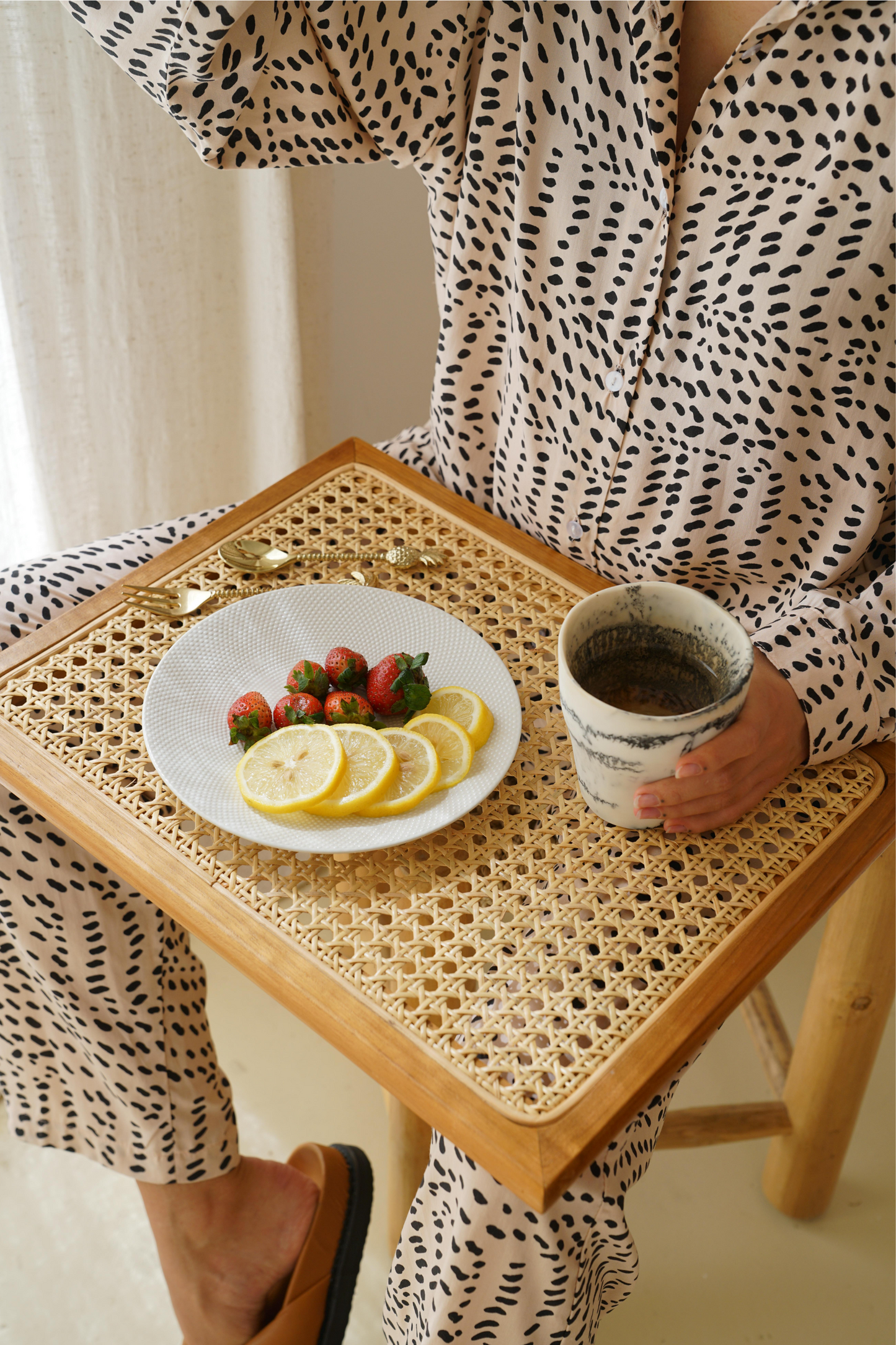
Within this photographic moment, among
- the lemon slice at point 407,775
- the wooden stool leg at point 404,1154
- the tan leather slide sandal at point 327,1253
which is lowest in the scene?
the tan leather slide sandal at point 327,1253

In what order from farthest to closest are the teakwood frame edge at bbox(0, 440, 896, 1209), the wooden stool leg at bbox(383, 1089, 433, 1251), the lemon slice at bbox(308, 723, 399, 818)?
the wooden stool leg at bbox(383, 1089, 433, 1251)
the lemon slice at bbox(308, 723, 399, 818)
the teakwood frame edge at bbox(0, 440, 896, 1209)

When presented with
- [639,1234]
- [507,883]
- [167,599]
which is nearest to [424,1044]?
[507,883]

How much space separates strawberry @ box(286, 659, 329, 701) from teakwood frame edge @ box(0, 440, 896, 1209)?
0.13 m

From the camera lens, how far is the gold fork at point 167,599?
2.54ft

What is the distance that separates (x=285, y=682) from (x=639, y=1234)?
79 cm

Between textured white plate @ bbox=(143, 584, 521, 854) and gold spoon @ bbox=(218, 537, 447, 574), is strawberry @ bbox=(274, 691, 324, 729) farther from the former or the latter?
gold spoon @ bbox=(218, 537, 447, 574)

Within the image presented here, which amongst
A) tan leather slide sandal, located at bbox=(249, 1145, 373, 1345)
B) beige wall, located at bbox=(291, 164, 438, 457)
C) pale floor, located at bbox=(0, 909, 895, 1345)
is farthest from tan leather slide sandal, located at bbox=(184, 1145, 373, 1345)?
beige wall, located at bbox=(291, 164, 438, 457)

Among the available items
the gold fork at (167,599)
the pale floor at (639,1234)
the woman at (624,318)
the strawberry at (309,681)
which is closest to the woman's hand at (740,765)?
the woman at (624,318)

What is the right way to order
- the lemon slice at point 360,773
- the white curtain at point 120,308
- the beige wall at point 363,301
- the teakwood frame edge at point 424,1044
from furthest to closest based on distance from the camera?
the beige wall at point 363,301 → the white curtain at point 120,308 → the lemon slice at point 360,773 → the teakwood frame edge at point 424,1044

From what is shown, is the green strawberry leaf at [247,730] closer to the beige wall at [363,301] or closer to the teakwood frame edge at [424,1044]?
the teakwood frame edge at [424,1044]

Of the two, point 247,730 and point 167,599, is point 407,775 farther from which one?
point 167,599

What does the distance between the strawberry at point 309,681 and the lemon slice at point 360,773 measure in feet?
0.15

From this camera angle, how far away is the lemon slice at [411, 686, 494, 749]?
0.70m

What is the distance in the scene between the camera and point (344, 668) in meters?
0.72
